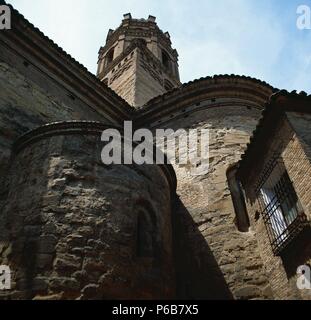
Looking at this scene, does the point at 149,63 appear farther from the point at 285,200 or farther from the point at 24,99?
the point at 285,200

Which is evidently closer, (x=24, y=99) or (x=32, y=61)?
(x=24, y=99)

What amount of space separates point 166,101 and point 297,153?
5.04 meters

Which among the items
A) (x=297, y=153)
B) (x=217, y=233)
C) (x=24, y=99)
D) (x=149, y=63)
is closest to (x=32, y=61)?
(x=24, y=99)

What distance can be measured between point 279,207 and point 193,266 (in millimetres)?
1869

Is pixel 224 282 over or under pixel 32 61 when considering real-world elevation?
under

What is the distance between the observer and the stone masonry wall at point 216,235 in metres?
5.61

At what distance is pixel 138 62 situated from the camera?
47.3 ft

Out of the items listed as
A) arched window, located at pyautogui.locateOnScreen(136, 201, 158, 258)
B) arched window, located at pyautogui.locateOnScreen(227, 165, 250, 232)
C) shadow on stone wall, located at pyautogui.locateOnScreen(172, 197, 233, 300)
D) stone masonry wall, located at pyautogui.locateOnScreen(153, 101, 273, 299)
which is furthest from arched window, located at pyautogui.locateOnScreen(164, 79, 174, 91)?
arched window, located at pyautogui.locateOnScreen(136, 201, 158, 258)

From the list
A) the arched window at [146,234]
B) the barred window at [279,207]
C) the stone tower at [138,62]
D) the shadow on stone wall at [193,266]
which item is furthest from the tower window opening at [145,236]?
the stone tower at [138,62]

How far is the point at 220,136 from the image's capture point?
769cm

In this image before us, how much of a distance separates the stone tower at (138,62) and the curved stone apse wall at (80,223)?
690 cm

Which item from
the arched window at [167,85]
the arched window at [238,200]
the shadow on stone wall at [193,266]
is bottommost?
the shadow on stone wall at [193,266]

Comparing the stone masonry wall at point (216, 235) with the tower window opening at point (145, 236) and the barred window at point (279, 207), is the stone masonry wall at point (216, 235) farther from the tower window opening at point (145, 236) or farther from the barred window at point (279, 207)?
the tower window opening at point (145, 236)

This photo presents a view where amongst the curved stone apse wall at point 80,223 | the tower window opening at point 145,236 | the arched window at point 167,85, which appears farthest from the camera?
the arched window at point 167,85
